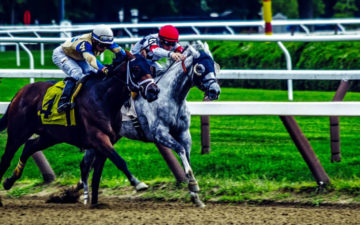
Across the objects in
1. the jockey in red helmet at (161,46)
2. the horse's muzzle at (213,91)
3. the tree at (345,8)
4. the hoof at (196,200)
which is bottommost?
the hoof at (196,200)

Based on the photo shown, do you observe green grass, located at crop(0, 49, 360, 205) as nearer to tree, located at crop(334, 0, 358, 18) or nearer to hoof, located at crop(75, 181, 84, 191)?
hoof, located at crop(75, 181, 84, 191)

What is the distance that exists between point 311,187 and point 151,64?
162 centimetres

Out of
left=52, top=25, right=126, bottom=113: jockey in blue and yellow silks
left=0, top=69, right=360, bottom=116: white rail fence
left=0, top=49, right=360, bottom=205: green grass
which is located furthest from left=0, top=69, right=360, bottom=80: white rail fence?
left=52, top=25, right=126, bottom=113: jockey in blue and yellow silks

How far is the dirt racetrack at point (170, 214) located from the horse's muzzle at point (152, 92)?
0.81 metres

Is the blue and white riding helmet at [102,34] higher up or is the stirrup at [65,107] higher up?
the blue and white riding helmet at [102,34]

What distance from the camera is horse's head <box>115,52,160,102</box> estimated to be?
6.00 metres

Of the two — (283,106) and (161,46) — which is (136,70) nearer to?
(161,46)

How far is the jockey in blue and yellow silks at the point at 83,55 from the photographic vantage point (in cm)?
636

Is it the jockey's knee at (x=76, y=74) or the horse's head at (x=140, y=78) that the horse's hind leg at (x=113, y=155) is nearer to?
the horse's head at (x=140, y=78)

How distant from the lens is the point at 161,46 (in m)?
6.77

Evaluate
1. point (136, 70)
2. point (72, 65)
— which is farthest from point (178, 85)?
point (72, 65)

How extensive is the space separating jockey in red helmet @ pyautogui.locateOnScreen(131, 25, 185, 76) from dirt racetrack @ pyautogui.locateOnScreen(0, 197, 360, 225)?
45.8 inches

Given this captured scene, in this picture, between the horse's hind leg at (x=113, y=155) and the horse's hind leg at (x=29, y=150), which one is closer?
the horse's hind leg at (x=113, y=155)

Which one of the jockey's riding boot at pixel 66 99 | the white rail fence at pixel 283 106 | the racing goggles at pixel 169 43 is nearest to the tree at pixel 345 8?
the white rail fence at pixel 283 106
